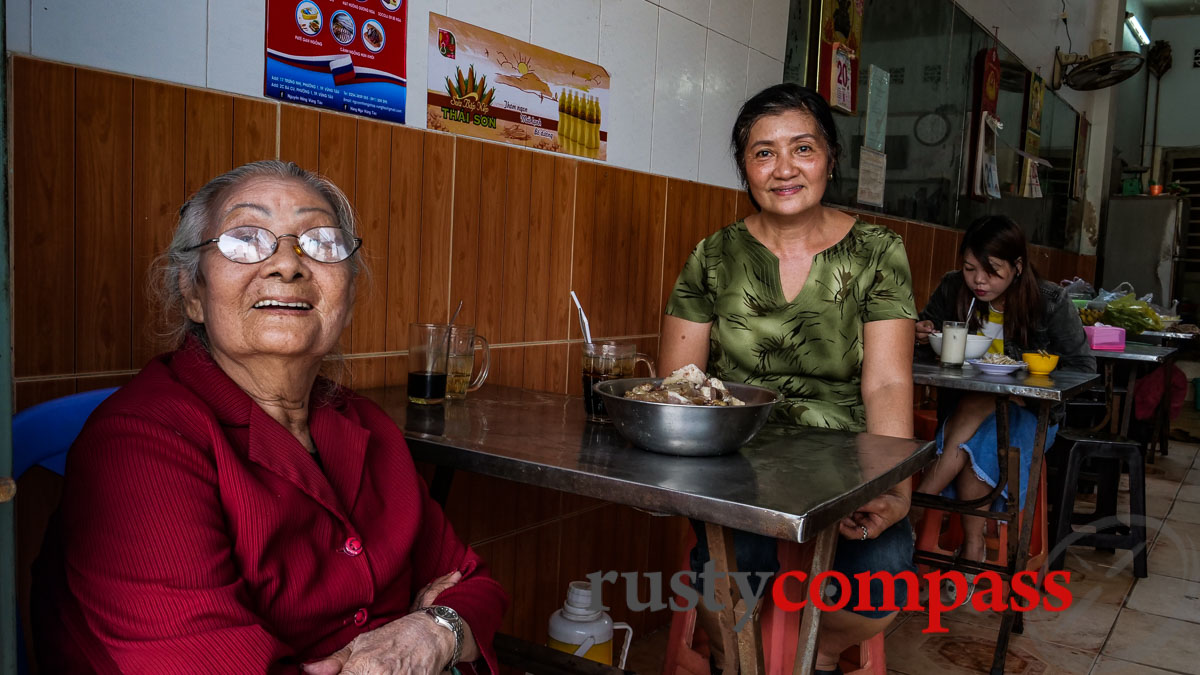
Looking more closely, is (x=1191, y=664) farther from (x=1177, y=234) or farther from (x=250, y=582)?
(x=1177, y=234)

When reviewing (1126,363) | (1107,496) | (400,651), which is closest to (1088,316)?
(1126,363)

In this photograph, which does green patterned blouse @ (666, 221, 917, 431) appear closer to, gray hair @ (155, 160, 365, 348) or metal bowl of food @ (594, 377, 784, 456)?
metal bowl of food @ (594, 377, 784, 456)

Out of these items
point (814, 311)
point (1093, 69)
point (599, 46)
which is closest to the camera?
point (814, 311)

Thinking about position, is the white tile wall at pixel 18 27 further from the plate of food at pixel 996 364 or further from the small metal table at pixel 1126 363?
the small metal table at pixel 1126 363

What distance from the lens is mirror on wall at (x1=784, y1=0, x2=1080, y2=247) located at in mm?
4070

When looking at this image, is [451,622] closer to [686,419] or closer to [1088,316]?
[686,419]

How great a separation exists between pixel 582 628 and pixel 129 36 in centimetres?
159

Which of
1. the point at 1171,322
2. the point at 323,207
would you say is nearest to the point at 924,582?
the point at 323,207

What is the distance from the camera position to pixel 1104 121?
8898mm

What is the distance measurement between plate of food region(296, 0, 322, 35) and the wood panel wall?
0.16 metres

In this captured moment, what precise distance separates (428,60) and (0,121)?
1439mm

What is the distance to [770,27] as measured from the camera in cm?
334

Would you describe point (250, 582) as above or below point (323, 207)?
below

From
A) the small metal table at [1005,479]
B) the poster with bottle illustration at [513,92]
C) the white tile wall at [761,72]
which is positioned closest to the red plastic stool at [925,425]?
the small metal table at [1005,479]
